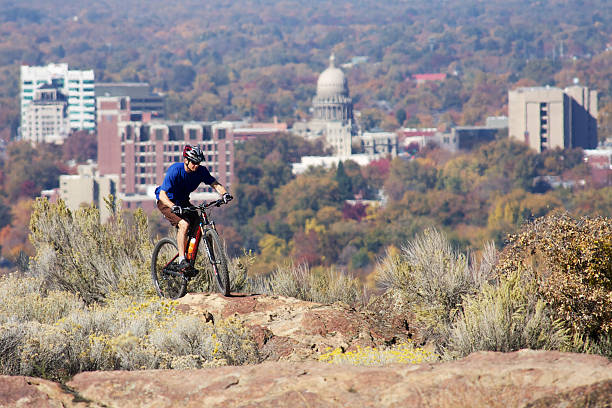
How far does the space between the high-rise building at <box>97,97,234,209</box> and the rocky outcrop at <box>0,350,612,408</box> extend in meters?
102

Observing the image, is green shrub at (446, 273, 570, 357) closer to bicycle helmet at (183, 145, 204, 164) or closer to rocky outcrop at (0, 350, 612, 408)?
rocky outcrop at (0, 350, 612, 408)

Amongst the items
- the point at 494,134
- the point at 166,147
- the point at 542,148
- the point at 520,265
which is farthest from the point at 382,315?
the point at 494,134

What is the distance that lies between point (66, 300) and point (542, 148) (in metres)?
126

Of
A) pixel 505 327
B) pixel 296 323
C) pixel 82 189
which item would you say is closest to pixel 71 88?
pixel 82 189

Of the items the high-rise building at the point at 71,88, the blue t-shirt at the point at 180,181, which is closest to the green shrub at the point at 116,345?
the blue t-shirt at the point at 180,181

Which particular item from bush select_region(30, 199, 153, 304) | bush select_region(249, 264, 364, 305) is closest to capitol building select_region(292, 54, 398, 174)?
bush select_region(30, 199, 153, 304)

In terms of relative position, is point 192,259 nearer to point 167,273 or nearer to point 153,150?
point 167,273

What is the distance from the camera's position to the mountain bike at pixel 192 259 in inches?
351

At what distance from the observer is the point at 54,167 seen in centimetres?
11444

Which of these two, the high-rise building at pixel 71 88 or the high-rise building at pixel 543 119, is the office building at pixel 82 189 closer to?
the high-rise building at pixel 543 119

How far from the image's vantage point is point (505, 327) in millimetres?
7270

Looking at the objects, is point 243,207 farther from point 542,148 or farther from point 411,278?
point 411,278

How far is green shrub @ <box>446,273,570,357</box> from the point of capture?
7.23 m

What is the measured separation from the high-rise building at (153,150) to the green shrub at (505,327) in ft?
332
